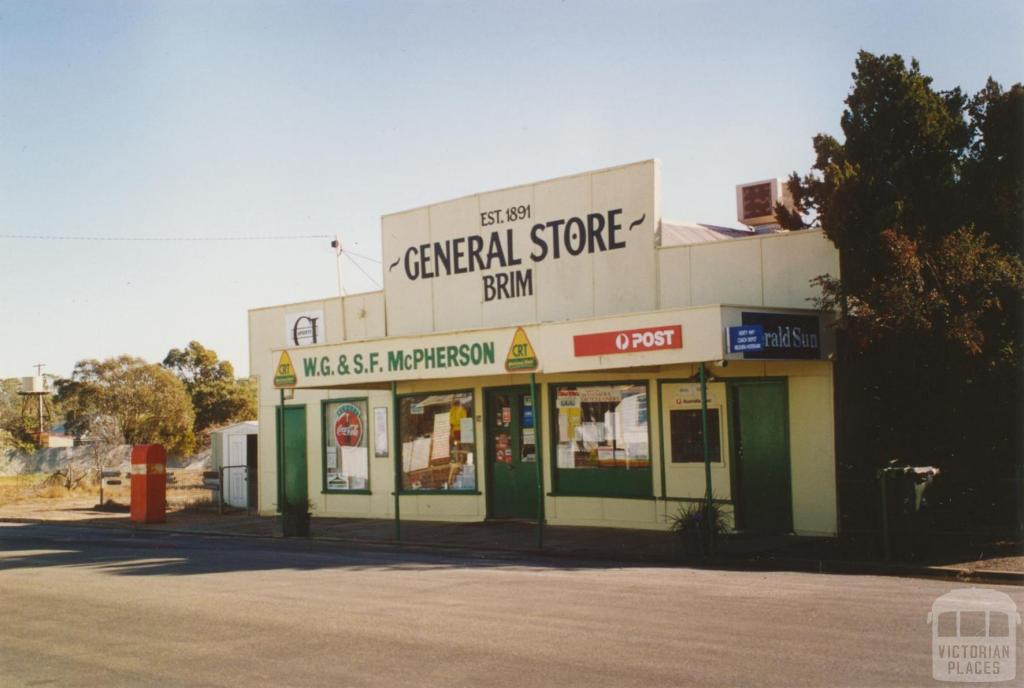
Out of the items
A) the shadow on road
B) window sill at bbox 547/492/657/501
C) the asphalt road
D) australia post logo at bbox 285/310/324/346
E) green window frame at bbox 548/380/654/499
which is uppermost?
australia post logo at bbox 285/310/324/346

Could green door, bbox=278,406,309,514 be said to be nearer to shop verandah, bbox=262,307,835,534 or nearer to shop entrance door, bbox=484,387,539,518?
shop verandah, bbox=262,307,835,534

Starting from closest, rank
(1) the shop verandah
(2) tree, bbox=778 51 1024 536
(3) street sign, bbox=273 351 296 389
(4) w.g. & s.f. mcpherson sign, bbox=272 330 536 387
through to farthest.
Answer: (2) tree, bbox=778 51 1024 536 → (1) the shop verandah → (4) w.g. & s.f. mcpherson sign, bbox=272 330 536 387 → (3) street sign, bbox=273 351 296 389

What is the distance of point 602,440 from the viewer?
19.6 m

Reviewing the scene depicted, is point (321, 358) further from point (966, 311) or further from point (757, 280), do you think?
point (966, 311)

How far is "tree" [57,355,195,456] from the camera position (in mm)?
48500

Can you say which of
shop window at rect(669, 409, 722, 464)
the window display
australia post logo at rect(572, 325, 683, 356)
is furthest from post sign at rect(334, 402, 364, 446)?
australia post logo at rect(572, 325, 683, 356)

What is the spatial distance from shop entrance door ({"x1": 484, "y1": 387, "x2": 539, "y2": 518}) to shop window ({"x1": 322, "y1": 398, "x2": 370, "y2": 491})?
3.42 meters

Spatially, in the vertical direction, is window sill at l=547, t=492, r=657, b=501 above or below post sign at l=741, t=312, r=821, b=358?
below

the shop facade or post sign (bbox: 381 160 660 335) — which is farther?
post sign (bbox: 381 160 660 335)

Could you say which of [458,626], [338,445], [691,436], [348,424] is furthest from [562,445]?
[458,626]

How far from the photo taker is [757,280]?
1767cm

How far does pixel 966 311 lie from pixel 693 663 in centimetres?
870

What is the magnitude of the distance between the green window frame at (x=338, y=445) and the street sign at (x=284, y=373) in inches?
102

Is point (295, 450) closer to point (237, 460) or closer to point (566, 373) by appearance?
point (237, 460)
